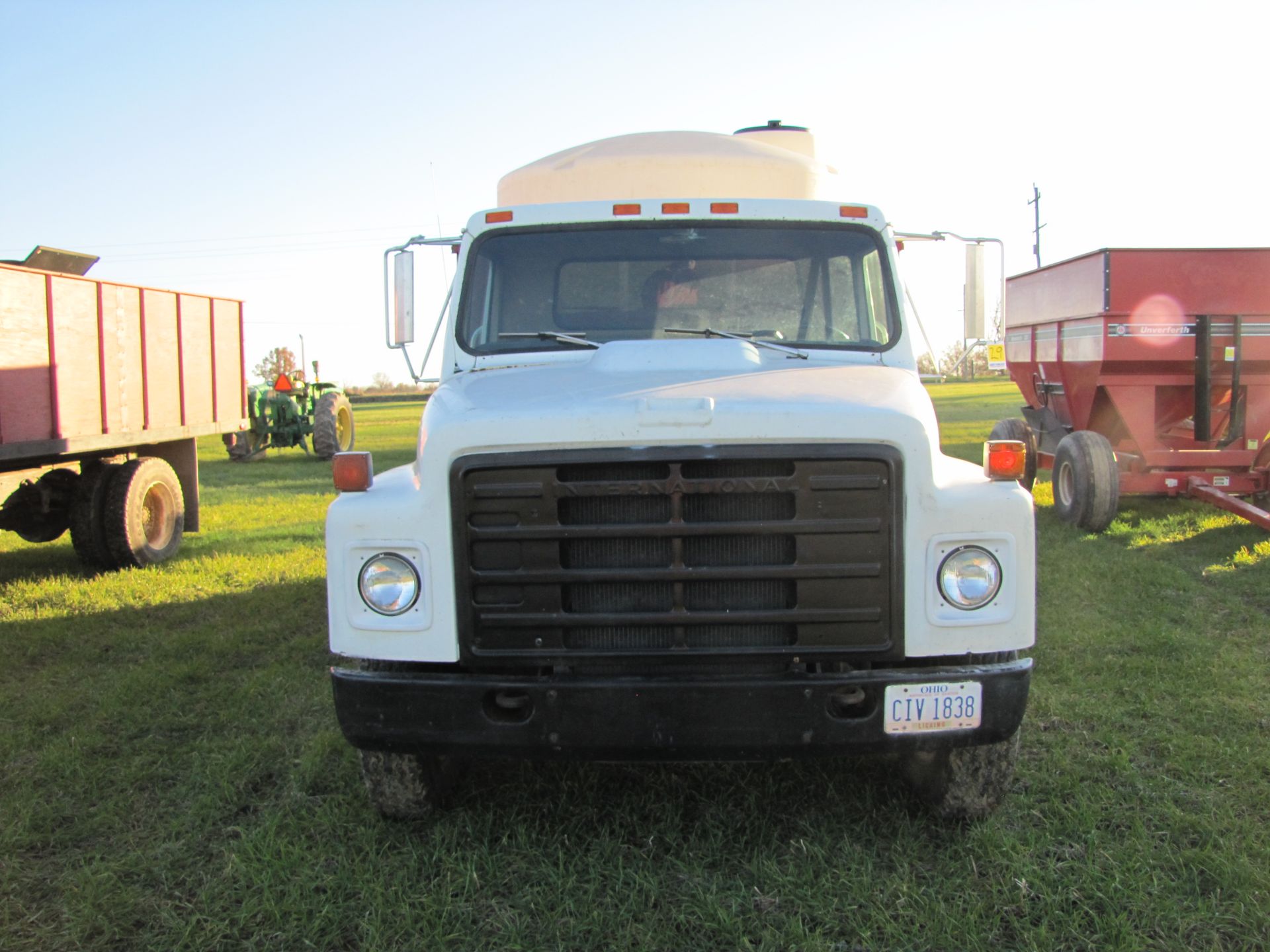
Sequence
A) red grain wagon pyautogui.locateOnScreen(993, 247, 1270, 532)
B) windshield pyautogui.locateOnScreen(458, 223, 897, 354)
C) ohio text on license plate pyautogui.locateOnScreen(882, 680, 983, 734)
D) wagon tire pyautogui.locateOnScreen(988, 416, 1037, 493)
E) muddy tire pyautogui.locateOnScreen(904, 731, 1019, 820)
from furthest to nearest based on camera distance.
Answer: wagon tire pyautogui.locateOnScreen(988, 416, 1037, 493)
red grain wagon pyautogui.locateOnScreen(993, 247, 1270, 532)
windshield pyautogui.locateOnScreen(458, 223, 897, 354)
muddy tire pyautogui.locateOnScreen(904, 731, 1019, 820)
ohio text on license plate pyautogui.locateOnScreen(882, 680, 983, 734)

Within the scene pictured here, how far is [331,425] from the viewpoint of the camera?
1752 centimetres

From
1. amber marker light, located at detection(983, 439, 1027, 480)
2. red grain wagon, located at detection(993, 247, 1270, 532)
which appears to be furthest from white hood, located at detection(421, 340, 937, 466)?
red grain wagon, located at detection(993, 247, 1270, 532)

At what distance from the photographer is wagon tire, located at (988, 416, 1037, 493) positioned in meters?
10.5

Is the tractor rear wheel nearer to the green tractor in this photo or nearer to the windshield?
the green tractor

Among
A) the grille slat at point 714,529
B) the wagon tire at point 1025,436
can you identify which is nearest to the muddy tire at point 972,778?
the grille slat at point 714,529

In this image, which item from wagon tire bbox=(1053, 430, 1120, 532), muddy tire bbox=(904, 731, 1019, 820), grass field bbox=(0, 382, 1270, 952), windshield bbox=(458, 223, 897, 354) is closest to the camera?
grass field bbox=(0, 382, 1270, 952)

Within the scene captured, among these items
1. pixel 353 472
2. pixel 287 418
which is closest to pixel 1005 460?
pixel 353 472

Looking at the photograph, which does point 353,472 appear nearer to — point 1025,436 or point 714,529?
point 714,529

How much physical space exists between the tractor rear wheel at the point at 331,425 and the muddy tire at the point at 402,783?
14.0 meters

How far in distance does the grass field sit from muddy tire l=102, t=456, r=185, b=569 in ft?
7.03

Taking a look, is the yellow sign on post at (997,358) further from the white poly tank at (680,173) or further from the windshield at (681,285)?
the windshield at (681,285)

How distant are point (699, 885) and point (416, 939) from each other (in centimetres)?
87

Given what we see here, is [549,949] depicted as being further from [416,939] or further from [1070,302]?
[1070,302]

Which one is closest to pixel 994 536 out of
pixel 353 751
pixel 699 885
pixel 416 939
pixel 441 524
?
pixel 699 885
